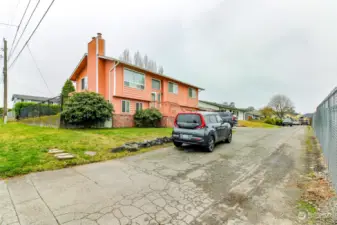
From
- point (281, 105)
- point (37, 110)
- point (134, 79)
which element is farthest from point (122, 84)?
point (281, 105)

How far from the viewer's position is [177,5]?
34.0 feet

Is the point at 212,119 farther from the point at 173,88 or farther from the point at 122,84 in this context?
the point at 173,88

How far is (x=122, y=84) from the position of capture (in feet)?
53.8

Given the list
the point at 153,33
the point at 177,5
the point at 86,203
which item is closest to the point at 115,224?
the point at 86,203

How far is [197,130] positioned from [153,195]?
13.3 ft

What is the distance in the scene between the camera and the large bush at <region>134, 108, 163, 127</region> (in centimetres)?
1666

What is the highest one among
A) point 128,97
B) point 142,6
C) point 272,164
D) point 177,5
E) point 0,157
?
point 177,5

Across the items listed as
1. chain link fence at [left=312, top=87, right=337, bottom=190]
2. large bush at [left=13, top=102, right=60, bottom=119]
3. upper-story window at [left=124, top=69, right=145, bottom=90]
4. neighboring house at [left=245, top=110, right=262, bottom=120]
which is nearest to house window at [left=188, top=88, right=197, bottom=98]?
upper-story window at [left=124, top=69, right=145, bottom=90]

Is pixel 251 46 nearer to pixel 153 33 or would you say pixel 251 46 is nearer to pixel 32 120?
pixel 153 33

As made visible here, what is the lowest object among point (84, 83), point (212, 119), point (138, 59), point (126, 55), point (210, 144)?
point (210, 144)

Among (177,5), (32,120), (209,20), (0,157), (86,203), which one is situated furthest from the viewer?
(32,120)

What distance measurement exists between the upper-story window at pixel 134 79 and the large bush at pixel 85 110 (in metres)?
4.33

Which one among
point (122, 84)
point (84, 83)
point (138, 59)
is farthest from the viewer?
point (138, 59)

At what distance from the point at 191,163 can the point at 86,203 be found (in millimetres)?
3455
